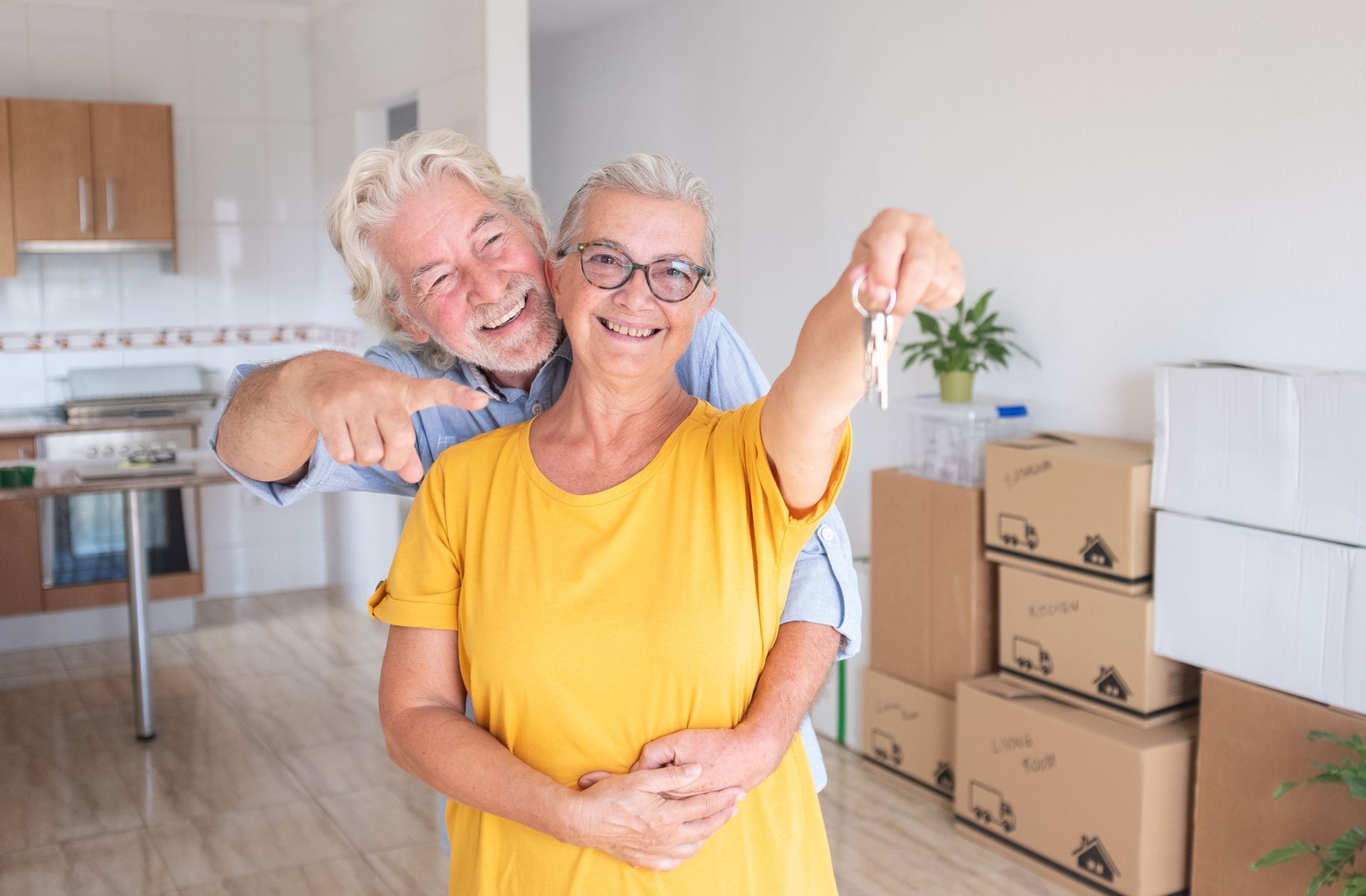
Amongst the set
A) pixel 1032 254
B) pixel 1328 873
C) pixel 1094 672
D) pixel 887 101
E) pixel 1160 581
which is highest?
pixel 887 101

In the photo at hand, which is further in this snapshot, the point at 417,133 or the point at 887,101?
the point at 887,101

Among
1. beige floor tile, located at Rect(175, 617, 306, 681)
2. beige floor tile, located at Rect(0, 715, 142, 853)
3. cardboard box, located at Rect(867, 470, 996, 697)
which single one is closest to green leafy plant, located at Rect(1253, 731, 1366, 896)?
cardboard box, located at Rect(867, 470, 996, 697)

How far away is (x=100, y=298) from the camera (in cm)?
584

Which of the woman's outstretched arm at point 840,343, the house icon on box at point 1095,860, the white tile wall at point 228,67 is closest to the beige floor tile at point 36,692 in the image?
the white tile wall at point 228,67

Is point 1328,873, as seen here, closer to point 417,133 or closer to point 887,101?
point 417,133

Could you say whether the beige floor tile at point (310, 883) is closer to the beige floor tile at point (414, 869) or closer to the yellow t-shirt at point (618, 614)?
the beige floor tile at point (414, 869)

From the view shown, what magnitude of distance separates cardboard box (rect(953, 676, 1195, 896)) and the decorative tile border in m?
3.52

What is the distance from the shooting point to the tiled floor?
10.6 ft

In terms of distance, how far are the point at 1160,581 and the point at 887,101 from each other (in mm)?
1880

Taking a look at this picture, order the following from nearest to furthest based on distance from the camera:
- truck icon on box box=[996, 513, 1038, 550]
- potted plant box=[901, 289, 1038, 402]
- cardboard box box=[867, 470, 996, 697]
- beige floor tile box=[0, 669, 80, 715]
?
truck icon on box box=[996, 513, 1038, 550]
cardboard box box=[867, 470, 996, 697]
potted plant box=[901, 289, 1038, 402]
beige floor tile box=[0, 669, 80, 715]

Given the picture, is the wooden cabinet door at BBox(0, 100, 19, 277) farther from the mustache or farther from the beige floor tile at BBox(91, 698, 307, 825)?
the mustache

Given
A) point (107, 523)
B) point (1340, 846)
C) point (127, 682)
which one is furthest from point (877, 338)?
point (107, 523)

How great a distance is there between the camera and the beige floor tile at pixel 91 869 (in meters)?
3.19

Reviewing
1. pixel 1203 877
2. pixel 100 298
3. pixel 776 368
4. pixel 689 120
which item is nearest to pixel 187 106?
pixel 100 298
